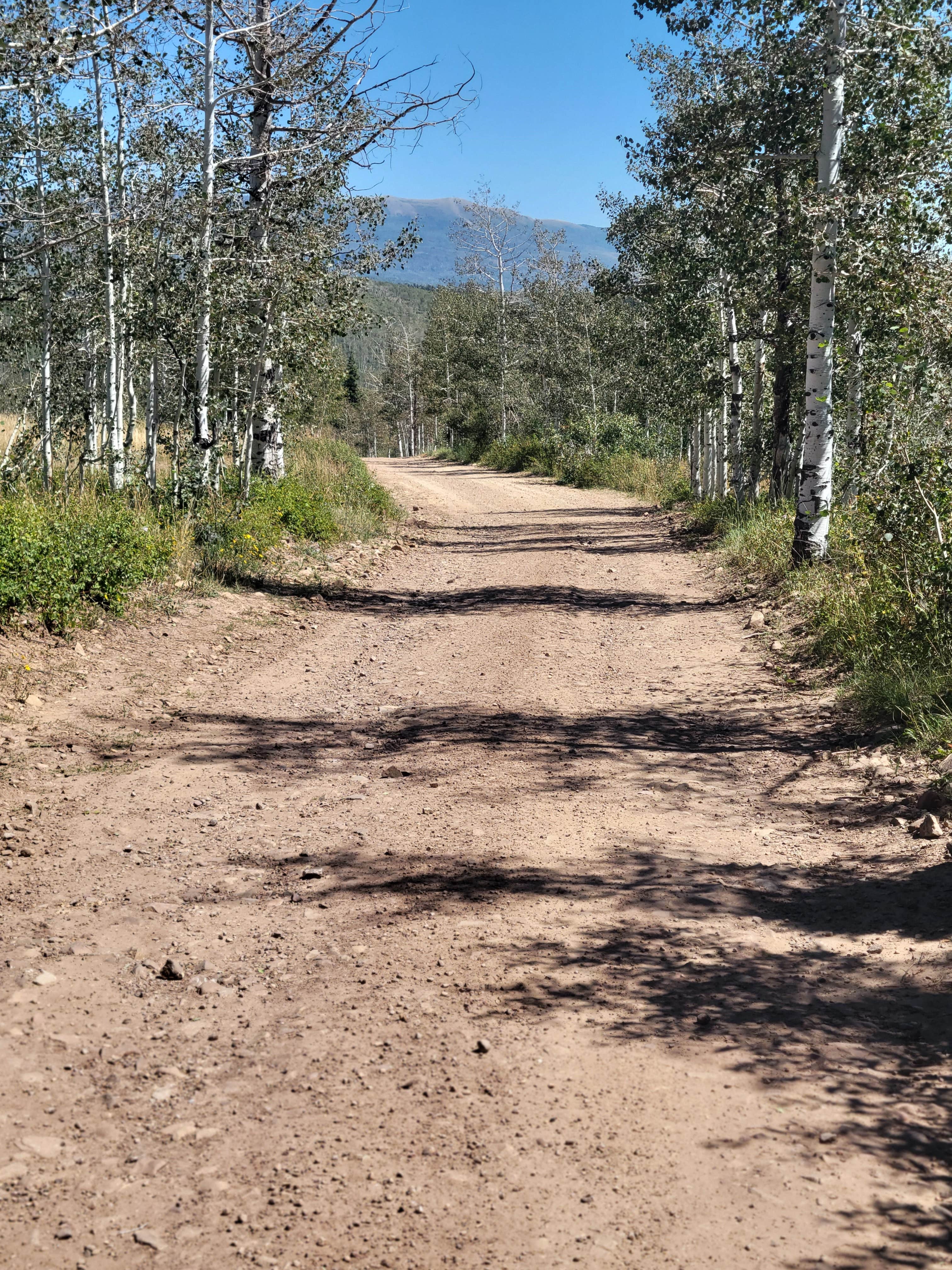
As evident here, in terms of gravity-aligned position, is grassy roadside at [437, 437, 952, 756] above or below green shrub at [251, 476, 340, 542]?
below

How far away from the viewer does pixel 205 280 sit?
1173 centimetres

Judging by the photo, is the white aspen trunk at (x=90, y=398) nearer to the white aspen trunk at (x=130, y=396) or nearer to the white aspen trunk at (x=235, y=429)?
the white aspen trunk at (x=130, y=396)

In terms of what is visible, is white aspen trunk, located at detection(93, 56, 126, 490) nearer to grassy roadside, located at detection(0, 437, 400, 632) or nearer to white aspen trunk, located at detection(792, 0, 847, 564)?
grassy roadside, located at detection(0, 437, 400, 632)

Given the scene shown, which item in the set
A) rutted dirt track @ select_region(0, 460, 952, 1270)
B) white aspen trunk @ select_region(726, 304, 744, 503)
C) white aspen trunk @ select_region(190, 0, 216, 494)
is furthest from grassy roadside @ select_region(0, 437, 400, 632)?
white aspen trunk @ select_region(726, 304, 744, 503)

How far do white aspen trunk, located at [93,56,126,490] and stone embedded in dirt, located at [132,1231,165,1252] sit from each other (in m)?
10.9

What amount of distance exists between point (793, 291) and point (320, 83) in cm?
693

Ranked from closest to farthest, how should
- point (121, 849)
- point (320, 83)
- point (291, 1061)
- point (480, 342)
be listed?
point (291, 1061)
point (121, 849)
point (320, 83)
point (480, 342)

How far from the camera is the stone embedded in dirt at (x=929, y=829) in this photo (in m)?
4.96

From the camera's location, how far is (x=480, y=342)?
49.1 metres

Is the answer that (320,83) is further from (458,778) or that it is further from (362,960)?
(362,960)

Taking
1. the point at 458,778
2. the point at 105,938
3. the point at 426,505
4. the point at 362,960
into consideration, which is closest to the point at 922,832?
the point at 458,778

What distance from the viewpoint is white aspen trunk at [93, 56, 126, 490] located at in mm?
13188

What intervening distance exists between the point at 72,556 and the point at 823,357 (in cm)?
818

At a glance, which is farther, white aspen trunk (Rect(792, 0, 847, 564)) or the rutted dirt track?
white aspen trunk (Rect(792, 0, 847, 564))
